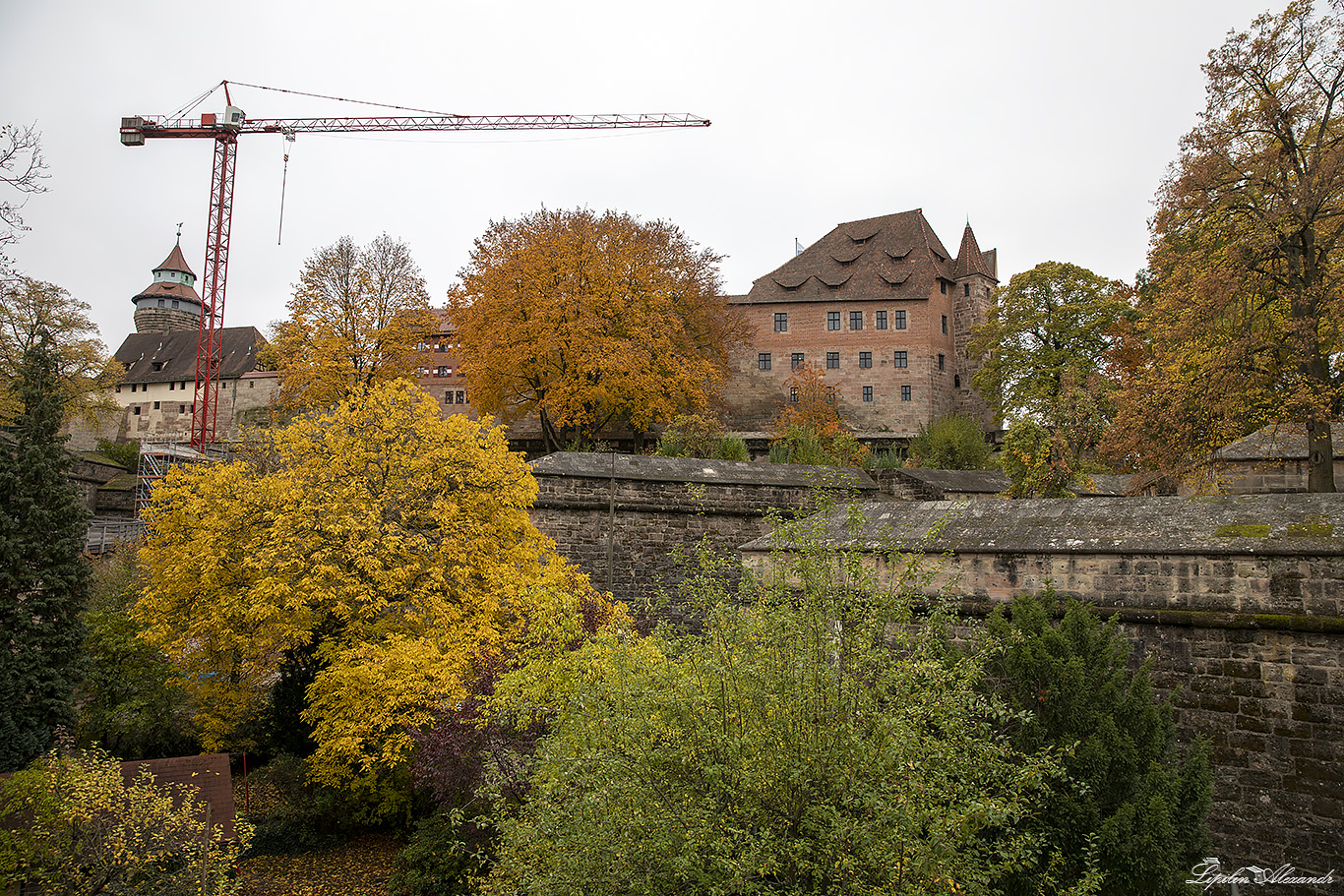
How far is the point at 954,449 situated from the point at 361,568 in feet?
66.0

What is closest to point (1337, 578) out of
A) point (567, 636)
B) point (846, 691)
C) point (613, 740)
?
point (846, 691)

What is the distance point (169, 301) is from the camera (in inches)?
2714

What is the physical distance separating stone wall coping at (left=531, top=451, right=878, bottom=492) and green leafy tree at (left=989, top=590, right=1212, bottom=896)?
33.6 feet

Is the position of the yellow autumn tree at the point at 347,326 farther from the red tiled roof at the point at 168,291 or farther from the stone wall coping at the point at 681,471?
the red tiled roof at the point at 168,291

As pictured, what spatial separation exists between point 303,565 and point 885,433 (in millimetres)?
30007

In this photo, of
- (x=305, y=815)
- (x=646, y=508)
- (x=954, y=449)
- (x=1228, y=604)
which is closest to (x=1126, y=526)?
(x=1228, y=604)

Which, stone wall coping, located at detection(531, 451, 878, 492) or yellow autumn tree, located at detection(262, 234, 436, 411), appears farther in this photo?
yellow autumn tree, located at detection(262, 234, 436, 411)

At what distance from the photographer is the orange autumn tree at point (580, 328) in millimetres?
28969

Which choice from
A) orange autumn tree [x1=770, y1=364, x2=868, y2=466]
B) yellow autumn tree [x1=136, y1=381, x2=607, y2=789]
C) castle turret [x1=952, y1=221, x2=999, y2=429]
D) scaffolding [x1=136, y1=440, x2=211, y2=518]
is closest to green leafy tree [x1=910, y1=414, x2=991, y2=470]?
orange autumn tree [x1=770, y1=364, x2=868, y2=466]

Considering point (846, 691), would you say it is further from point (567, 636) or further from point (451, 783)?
point (451, 783)

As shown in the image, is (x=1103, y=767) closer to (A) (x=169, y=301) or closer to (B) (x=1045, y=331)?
(B) (x=1045, y=331)

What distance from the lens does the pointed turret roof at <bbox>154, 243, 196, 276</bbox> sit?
231ft

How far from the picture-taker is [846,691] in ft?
18.6

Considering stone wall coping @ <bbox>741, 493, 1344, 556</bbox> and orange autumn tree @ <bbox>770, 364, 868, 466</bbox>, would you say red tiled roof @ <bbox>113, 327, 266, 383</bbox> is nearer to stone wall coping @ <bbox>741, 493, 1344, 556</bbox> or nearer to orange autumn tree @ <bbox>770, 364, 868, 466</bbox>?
orange autumn tree @ <bbox>770, 364, 868, 466</bbox>
